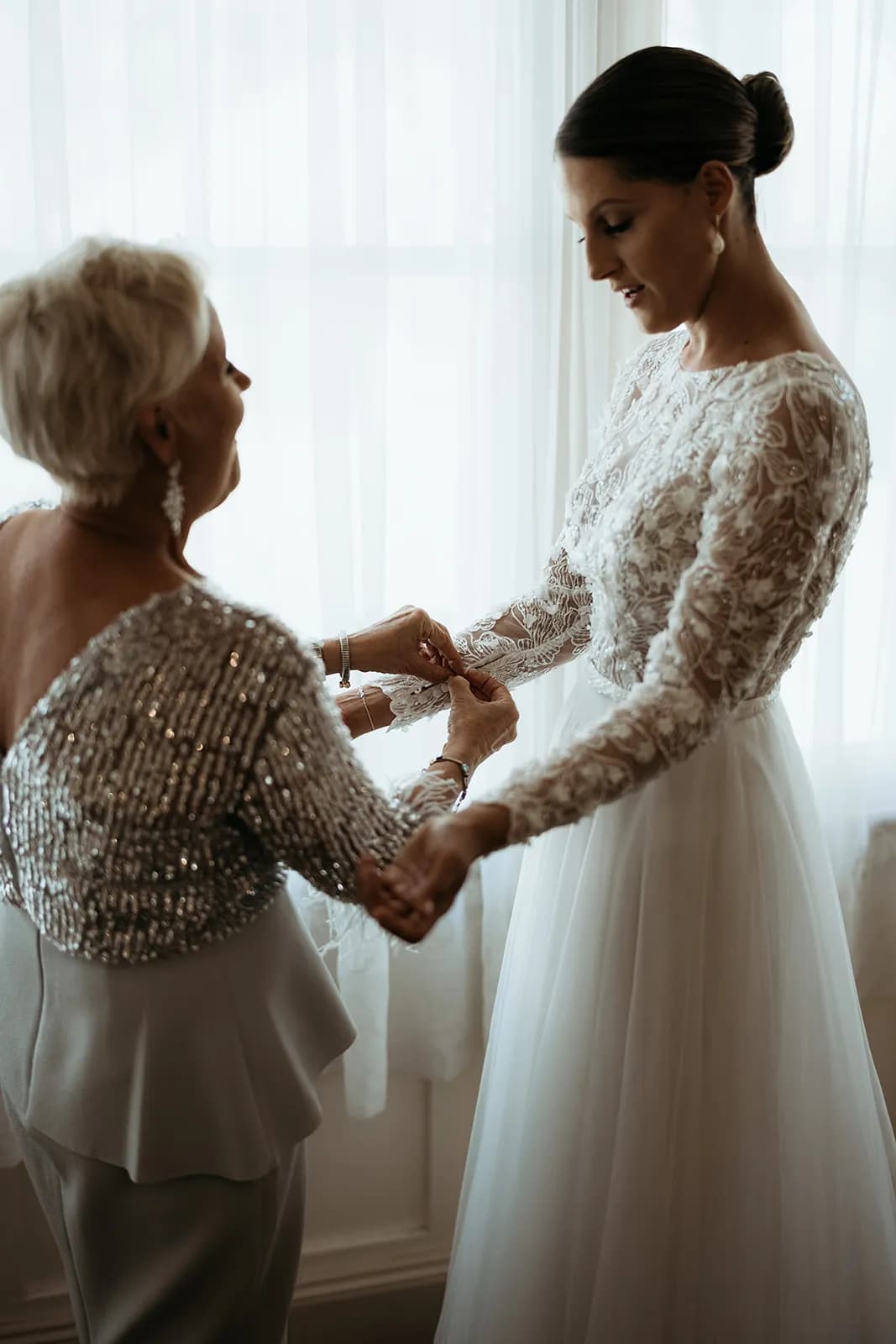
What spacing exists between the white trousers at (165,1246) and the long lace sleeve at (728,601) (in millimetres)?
452

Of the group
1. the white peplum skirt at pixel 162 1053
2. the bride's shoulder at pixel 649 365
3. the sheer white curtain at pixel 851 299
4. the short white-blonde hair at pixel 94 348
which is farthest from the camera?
the sheer white curtain at pixel 851 299

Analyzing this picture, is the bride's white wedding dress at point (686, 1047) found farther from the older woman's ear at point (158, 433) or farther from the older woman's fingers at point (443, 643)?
the older woman's ear at point (158, 433)

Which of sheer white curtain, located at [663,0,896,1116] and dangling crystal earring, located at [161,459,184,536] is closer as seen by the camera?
dangling crystal earring, located at [161,459,184,536]

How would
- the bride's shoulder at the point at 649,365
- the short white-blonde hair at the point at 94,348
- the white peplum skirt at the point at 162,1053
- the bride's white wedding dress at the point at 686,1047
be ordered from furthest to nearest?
the bride's shoulder at the point at 649,365 → the bride's white wedding dress at the point at 686,1047 → the white peplum skirt at the point at 162,1053 → the short white-blonde hair at the point at 94,348

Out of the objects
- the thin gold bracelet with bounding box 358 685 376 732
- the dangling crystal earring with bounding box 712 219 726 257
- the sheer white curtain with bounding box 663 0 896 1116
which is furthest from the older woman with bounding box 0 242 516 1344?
the sheer white curtain with bounding box 663 0 896 1116

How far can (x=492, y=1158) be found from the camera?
1.56 metres

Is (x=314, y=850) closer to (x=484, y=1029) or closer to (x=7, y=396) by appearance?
(x=7, y=396)

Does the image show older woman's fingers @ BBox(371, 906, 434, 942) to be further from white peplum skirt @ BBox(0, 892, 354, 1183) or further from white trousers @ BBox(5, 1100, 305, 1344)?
white trousers @ BBox(5, 1100, 305, 1344)

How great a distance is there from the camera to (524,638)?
1.70m

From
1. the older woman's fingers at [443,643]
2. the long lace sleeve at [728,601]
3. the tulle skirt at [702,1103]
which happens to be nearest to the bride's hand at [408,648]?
the older woman's fingers at [443,643]

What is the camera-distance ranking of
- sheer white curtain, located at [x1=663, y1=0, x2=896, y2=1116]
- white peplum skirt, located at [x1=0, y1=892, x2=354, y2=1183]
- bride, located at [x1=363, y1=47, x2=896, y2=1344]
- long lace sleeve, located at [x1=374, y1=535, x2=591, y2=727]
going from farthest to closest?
sheer white curtain, located at [x1=663, y1=0, x2=896, y2=1116] < long lace sleeve, located at [x1=374, y1=535, x2=591, y2=727] < bride, located at [x1=363, y1=47, x2=896, y2=1344] < white peplum skirt, located at [x1=0, y1=892, x2=354, y2=1183]

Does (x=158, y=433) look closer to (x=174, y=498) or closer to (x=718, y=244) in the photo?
(x=174, y=498)

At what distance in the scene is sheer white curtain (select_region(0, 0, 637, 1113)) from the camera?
5.29 feet

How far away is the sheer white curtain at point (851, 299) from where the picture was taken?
1862 mm
